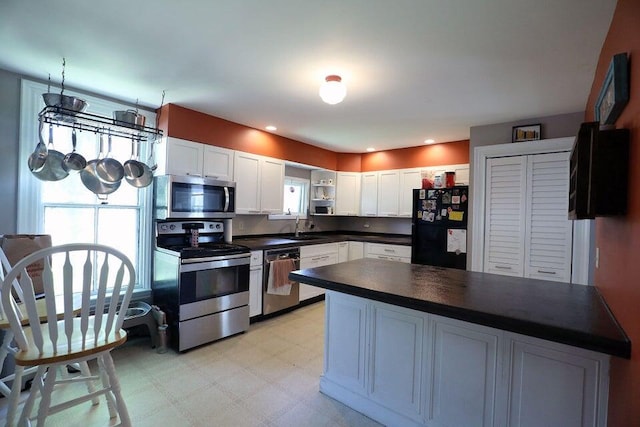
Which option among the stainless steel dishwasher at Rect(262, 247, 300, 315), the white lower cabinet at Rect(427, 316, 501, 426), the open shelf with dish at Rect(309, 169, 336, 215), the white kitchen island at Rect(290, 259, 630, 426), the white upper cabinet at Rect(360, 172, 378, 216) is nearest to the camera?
the white kitchen island at Rect(290, 259, 630, 426)

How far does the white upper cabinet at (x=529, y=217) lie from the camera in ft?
10.1

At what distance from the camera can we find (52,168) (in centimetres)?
233

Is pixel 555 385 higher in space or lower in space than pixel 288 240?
lower

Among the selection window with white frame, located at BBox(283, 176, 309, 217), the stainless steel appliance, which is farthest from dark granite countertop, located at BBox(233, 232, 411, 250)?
window with white frame, located at BBox(283, 176, 309, 217)

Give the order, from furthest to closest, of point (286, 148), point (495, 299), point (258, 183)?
point (286, 148)
point (258, 183)
point (495, 299)

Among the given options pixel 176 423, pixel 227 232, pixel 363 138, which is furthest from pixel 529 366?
pixel 363 138

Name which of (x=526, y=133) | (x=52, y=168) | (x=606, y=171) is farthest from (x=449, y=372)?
(x=52, y=168)

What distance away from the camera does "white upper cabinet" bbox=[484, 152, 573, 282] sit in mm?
3074

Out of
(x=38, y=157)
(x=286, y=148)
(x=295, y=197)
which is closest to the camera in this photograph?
(x=38, y=157)

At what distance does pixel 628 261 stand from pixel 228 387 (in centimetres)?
246

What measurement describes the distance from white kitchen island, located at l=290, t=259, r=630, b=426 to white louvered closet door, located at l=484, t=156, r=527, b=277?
1.67m

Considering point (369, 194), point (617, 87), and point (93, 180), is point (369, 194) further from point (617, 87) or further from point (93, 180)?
point (617, 87)

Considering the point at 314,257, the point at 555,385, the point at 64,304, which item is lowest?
the point at 555,385

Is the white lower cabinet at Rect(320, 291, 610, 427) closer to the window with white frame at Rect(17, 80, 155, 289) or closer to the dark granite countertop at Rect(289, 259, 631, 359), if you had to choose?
the dark granite countertop at Rect(289, 259, 631, 359)
